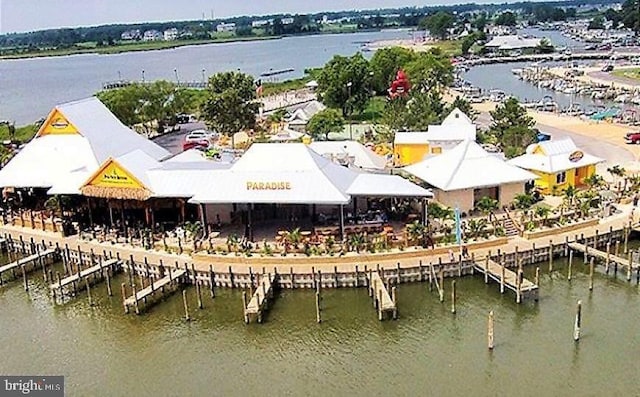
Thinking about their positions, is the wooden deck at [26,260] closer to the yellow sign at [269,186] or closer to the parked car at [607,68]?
the yellow sign at [269,186]

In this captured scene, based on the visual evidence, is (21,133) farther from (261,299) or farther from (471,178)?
(471,178)

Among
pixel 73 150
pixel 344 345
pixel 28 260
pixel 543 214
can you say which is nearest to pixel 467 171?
pixel 543 214

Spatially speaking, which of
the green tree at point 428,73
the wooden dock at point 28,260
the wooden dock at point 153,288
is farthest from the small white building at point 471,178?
the green tree at point 428,73

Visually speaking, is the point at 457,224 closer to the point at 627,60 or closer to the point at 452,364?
the point at 452,364

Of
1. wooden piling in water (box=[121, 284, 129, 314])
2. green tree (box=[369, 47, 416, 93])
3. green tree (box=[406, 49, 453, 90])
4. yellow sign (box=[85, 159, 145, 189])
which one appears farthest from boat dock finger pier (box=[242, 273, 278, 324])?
green tree (box=[369, 47, 416, 93])

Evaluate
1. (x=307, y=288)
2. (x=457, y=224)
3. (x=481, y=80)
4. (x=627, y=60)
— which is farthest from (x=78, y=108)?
(x=627, y=60)
